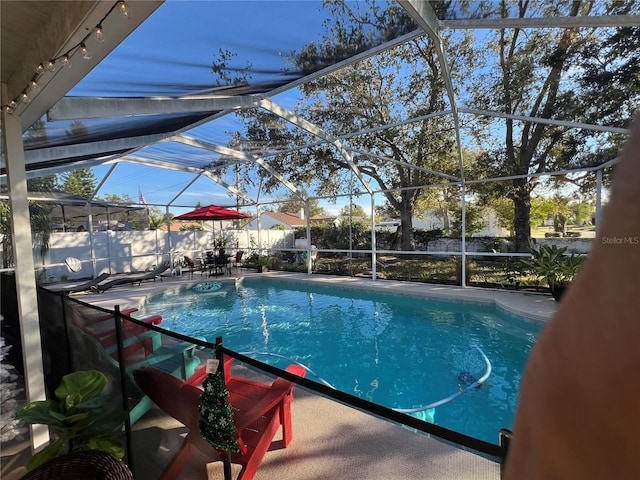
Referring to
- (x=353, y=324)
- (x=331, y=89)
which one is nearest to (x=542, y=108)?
(x=331, y=89)

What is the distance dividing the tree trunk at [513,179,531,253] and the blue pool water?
3927mm

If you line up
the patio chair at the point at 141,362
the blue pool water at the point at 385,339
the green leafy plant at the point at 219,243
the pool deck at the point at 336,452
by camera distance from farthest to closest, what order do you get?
the green leafy plant at the point at 219,243, the blue pool water at the point at 385,339, the patio chair at the point at 141,362, the pool deck at the point at 336,452

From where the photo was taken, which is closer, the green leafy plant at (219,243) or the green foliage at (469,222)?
the green foliage at (469,222)

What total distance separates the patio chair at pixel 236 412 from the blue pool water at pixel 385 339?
6.68 ft

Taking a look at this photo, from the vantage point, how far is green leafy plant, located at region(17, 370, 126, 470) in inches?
80.1

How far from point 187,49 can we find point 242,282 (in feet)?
30.2

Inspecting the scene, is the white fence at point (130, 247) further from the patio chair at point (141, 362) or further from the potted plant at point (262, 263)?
the patio chair at point (141, 362)

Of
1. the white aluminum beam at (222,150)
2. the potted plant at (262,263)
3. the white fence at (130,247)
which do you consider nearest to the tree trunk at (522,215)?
the white aluminum beam at (222,150)

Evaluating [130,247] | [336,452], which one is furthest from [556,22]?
[130,247]

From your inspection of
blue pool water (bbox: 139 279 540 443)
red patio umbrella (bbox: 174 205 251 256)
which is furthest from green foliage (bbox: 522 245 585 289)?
red patio umbrella (bbox: 174 205 251 256)

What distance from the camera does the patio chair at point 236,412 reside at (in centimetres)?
212

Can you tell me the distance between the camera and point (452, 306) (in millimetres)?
7875

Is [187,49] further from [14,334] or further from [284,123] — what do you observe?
[284,123]

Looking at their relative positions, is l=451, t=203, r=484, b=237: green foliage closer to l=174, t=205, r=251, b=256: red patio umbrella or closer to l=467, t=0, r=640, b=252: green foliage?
l=467, t=0, r=640, b=252: green foliage
